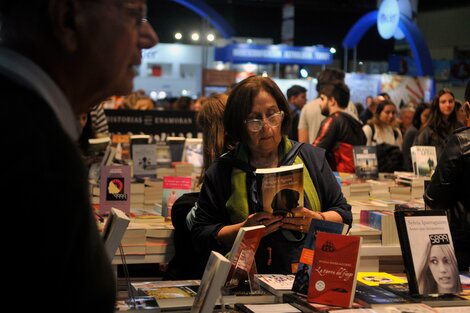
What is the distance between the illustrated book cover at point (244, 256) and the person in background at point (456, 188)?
1.30 m

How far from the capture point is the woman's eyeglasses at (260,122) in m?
2.81

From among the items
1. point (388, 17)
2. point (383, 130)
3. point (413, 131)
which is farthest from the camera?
point (388, 17)

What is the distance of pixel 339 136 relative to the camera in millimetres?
6188

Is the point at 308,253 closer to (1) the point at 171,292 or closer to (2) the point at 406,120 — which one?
(1) the point at 171,292

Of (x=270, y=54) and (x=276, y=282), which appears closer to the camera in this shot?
(x=276, y=282)

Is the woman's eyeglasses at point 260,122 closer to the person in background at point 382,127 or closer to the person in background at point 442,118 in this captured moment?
the person in background at point 442,118

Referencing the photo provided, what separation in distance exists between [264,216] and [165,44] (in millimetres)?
23116

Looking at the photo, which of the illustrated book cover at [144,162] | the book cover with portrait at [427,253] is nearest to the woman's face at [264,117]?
the book cover with portrait at [427,253]

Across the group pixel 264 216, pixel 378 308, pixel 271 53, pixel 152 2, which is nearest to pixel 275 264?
pixel 264 216

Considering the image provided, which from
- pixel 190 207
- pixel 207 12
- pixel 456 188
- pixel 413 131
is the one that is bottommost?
pixel 190 207

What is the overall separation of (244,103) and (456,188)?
1183 mm

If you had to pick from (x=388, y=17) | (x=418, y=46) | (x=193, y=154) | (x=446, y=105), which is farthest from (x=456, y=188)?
(x=388, y=17)

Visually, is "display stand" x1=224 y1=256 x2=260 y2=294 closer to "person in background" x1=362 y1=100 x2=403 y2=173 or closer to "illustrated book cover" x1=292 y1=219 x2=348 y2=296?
"illustrated book cover" x1=292 y1=219 x2=348 y2=296

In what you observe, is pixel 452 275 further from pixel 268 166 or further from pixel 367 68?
pixel 367 68
